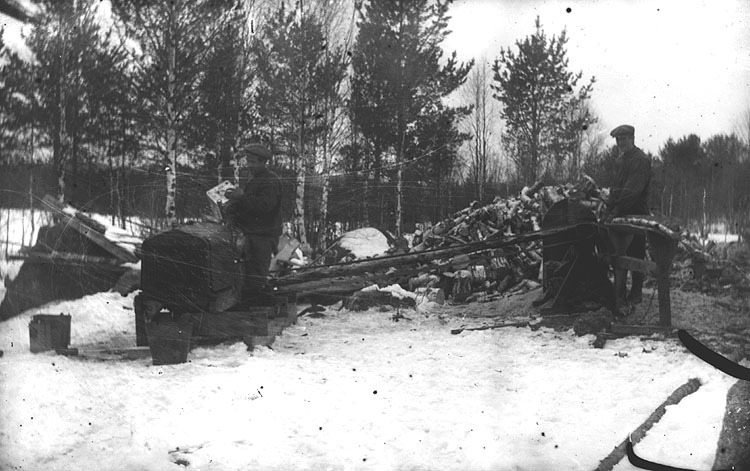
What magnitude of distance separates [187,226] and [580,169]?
1.43 m

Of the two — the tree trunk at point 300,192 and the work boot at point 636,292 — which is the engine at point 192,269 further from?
the work boot at point 636,292

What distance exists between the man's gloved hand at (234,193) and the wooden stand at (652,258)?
164cm

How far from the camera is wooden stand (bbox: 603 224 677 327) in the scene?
2027 millimetres

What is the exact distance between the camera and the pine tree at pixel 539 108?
1660mm

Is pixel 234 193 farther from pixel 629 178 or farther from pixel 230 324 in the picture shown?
pixel 629 178

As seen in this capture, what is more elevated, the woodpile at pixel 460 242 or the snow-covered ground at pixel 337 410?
the woodpile at pixel 460 242

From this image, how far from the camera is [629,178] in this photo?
1.78 meters

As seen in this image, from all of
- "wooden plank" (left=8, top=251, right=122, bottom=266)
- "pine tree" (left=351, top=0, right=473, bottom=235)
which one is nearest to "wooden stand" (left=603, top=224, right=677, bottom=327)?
"pine tree" (left=351, top=0, right=473, bottom=235)

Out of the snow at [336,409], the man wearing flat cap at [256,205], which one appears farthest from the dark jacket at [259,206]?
the snow at [336,409]

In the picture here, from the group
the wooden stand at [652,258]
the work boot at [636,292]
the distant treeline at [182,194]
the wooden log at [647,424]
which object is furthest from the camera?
the work boot at [636,292]

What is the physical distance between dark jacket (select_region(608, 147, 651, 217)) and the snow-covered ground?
582 millimetres

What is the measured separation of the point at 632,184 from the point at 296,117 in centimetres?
127

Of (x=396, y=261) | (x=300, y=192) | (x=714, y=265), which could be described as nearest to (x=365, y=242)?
(x=300, y=192)

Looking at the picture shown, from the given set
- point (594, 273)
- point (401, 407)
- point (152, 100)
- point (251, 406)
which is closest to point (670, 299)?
point (594, 273)
